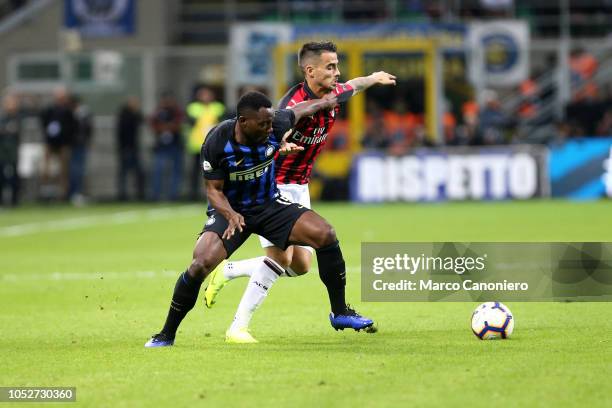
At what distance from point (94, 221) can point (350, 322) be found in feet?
48.5

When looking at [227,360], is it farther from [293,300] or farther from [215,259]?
[293,300]

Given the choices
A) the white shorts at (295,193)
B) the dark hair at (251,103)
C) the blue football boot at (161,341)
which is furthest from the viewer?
the white shorts at (295,193)

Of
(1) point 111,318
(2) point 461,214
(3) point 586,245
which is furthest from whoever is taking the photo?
(2) point 461,214

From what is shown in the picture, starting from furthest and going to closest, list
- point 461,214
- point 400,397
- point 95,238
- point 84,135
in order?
point 84,135 → point 461,214 → point 95,238 → point 400,397

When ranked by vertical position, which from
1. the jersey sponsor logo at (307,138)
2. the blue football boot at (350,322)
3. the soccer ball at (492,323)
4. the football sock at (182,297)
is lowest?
the blue football boot at (350,322)

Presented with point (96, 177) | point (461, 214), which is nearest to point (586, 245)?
point (461, 214)

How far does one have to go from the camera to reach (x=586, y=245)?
974cm

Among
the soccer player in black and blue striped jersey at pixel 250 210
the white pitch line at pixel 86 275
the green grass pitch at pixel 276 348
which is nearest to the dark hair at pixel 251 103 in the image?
the soccer player in black and blue striped jersey at pixel 250 210

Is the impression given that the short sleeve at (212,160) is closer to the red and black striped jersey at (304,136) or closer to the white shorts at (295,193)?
the red and black striped jersey at (304,136)

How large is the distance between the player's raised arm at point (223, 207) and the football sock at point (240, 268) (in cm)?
144

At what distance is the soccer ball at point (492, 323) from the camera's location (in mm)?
8922

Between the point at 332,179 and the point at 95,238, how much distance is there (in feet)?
28.3

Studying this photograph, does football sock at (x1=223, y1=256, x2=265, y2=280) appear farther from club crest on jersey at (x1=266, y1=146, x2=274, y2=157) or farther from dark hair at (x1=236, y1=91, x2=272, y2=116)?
dark hair at (x1=236, y1=91, x2=272, y2=116)

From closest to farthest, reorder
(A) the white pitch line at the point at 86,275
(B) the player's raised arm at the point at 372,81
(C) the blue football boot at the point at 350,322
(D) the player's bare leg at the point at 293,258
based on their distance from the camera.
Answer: (C) the blue football boot at the point at 350,322, (D) the player's bare leg at the point at 293,258, (B) the player's raised arm at the point at 372,81, (A) the white pitch line at the point at 86,275
